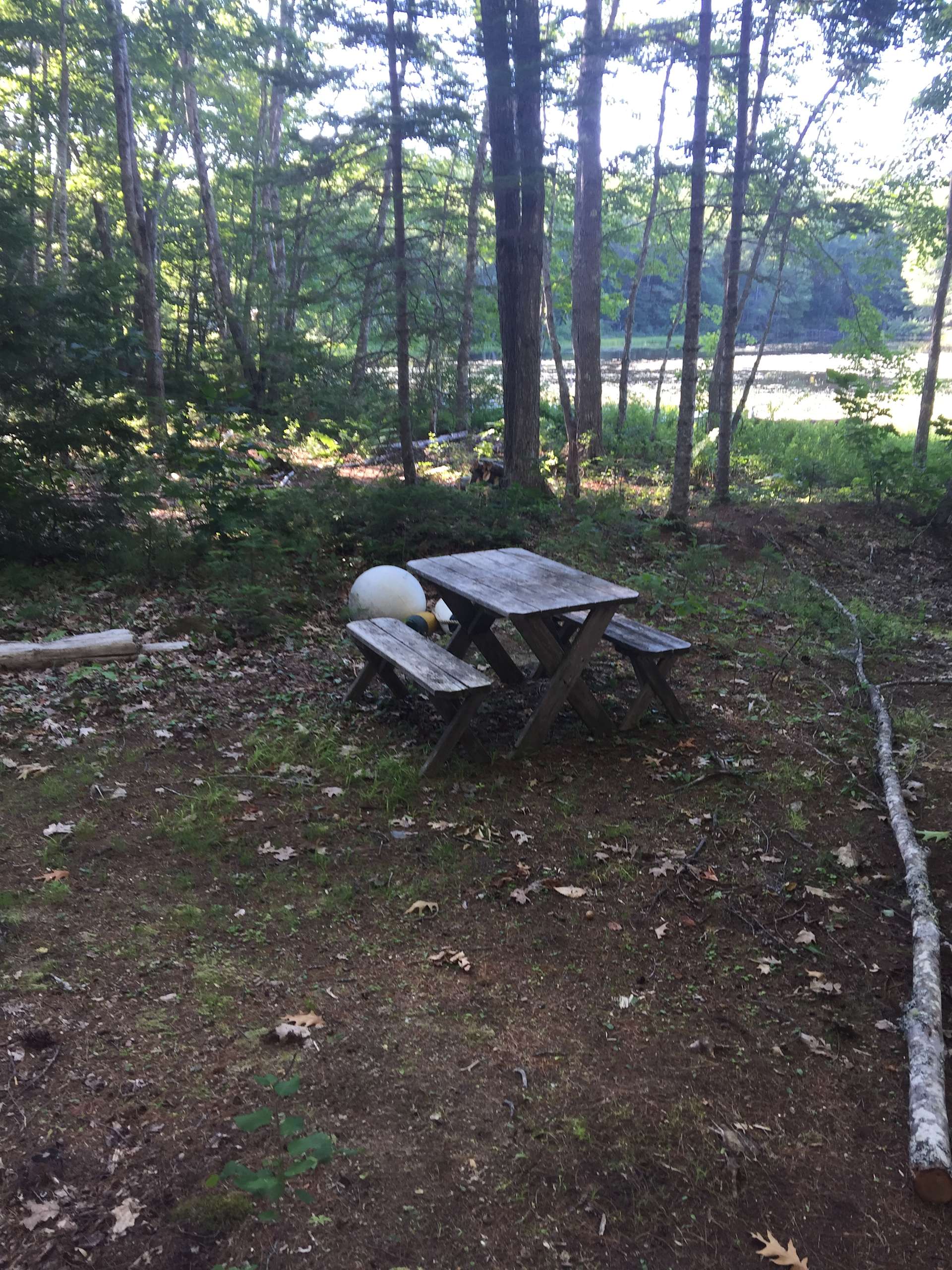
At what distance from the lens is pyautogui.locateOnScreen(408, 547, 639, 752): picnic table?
5.07 m

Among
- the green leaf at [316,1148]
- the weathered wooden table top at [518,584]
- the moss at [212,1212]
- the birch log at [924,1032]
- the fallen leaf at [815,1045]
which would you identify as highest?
the weathered wooden table top at [518,584]

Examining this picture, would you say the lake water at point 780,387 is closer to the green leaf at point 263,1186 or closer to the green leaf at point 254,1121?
the green leaf at point 254,1121

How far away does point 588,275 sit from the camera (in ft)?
50.3

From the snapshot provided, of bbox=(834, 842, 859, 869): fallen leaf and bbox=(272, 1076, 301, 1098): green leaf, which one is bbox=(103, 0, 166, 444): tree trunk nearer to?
bbox=(834, 842, 859, 869): fallen leaf

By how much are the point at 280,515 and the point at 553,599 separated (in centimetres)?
473

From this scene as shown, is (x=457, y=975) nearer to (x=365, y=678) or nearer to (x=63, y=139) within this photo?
(x=365, y=678)

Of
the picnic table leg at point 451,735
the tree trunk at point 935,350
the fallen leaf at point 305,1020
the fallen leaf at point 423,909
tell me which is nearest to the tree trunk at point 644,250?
the tree trunk at point 935,350

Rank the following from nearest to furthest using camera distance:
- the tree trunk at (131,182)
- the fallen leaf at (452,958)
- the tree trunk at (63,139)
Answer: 1. the fallen leaf at (452,958)
2. the tree trunk at (131,182)
3. the tree trunk at (63,139)

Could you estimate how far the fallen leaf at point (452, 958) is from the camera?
348 cm

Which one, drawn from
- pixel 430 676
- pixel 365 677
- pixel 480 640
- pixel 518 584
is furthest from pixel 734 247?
pixel 430 676

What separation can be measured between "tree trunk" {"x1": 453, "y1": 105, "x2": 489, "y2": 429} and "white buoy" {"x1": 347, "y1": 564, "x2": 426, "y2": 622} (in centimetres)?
633

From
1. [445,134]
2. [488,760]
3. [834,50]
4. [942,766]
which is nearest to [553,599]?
[488,760]

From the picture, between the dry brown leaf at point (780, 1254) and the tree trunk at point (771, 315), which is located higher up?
the tree trunk at point (771, 315)

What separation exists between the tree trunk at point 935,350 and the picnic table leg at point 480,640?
11.4 metres
